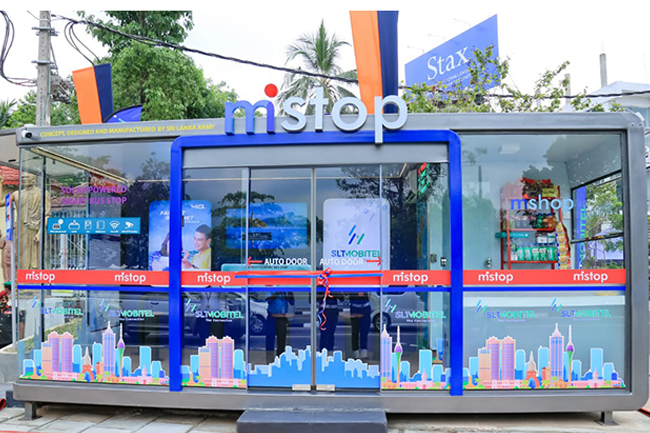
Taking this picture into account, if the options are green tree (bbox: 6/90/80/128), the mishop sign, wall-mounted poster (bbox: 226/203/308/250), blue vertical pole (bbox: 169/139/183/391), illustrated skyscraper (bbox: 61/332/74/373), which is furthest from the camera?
green tree (bbox: 6/90/80/128)

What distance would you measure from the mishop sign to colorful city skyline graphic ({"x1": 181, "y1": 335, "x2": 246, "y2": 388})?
2.36 m

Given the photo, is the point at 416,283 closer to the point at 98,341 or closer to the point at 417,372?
the point at 417,372

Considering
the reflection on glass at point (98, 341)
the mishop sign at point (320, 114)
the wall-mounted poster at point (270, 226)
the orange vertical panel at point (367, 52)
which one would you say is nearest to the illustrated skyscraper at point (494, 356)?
the wall-mounted poster at point (270, 226)

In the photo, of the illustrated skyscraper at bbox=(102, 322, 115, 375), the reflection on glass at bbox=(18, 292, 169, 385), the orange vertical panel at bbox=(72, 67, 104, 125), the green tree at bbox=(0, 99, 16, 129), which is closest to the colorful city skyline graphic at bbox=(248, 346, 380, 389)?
the reflection on glass at bbox=(18, 292, 169, 385)

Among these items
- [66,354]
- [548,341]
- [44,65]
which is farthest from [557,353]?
[44,65]

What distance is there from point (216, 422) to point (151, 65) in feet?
39.5

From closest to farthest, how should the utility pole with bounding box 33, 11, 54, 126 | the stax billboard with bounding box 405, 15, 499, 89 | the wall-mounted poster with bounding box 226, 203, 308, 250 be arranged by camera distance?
1. the wall-mounted poster with bounding box 226, 203, 308, 250
2. the utility pole with bounding box 33, 11, 54, 126
3. the stax billboard with bounding box 405, 15, 499, 89

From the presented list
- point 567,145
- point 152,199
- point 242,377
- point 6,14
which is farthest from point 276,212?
point 6,14

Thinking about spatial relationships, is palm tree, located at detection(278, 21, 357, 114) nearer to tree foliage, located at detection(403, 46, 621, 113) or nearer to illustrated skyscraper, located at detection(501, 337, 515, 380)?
tree foliage, located at detection(403, 46, 621, 113)

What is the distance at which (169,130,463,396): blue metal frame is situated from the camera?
201 inches

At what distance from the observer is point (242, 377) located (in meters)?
5.29

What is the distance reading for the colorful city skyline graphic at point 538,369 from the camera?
5176mm

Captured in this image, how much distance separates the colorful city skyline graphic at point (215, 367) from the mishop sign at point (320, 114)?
2365 millimetres

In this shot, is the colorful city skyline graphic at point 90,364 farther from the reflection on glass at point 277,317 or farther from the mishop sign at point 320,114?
the mishop sign at point 320,114
